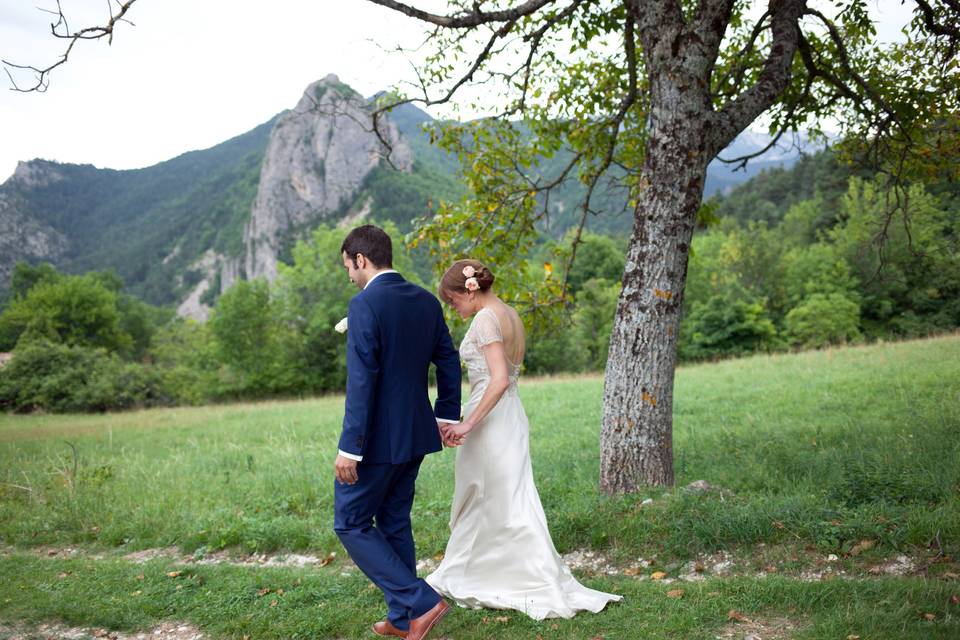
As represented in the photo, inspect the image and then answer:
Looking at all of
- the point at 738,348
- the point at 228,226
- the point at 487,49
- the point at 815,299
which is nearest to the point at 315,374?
the point at 738,348

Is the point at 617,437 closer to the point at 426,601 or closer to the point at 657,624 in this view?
the point at 657,624

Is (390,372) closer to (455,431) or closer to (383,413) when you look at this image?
(383,413)

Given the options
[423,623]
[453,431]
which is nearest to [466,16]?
[453,431]

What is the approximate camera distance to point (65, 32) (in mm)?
5645

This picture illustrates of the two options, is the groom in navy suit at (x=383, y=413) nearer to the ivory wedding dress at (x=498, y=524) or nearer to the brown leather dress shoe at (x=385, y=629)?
the brown leather dress shoe at (x=385, y=629)

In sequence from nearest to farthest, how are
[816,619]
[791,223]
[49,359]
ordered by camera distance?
[816,619] → [49,359] → [791,223]

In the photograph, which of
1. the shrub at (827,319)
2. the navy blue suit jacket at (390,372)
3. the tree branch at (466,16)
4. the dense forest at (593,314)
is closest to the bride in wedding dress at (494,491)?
the navy blue suit jacket at (390,372)

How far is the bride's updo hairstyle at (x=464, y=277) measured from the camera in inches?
186

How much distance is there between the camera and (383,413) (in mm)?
3998

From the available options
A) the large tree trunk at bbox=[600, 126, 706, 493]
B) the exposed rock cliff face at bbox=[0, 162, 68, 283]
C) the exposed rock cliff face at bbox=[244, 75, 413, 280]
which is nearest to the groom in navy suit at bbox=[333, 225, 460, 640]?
the large tree trunk at bbox=[600, 126, 706, 493]

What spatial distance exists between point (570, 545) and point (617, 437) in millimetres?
1104

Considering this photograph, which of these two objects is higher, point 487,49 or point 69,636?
point 487,49

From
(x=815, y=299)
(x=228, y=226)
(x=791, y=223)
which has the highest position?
(x=228, y=226)

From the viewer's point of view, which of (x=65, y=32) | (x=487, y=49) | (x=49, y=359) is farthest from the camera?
(x=49, y=359)
